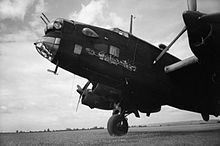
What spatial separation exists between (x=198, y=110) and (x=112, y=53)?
7.78 meters

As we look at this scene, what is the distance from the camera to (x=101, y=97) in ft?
49.5

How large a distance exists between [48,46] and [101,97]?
710 cm

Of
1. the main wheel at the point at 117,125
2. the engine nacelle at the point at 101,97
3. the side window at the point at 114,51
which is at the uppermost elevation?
the side window at the point at 114,51

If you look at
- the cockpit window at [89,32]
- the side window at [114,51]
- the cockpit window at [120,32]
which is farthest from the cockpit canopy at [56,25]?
the cockpit window at [120,32]

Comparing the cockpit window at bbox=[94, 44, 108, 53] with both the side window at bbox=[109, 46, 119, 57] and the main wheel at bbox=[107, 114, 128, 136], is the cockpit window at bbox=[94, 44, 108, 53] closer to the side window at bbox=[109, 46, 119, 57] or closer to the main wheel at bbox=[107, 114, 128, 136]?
the side window at bbox=[109, 46, 119, 57]

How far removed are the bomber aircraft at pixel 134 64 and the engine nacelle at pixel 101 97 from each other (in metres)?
0.05

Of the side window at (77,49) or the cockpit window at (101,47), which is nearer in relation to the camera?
the side window at (77,49)

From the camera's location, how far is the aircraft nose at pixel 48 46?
8875 millimetres

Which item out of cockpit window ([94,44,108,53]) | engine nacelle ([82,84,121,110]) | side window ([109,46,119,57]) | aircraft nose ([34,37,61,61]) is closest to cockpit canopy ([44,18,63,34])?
aircraft nose ([34,37,61,61])

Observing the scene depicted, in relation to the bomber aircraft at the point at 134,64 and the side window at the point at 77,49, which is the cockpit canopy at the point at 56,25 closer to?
the bomber aircraft at the point at 134,64

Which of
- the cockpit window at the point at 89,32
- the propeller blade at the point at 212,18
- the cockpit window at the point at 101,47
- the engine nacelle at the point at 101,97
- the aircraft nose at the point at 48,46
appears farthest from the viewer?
the engine nacelle at the point at 101,97

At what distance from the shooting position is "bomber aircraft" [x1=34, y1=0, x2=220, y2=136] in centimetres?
808

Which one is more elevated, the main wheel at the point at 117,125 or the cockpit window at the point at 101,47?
the cockpit window at the point at 101,47

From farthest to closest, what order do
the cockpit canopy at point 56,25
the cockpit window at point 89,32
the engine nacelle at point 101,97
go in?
1. the engine nacelle at point 101,97
2. the cockpit window at point 89,32
3. the cockpit canopy at point 56,25
